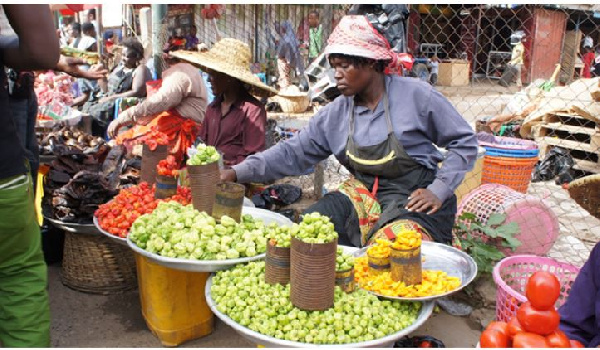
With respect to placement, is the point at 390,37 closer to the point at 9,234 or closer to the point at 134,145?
the point at 134,145

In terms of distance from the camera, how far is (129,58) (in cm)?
700

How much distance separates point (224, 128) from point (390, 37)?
1.54 metres

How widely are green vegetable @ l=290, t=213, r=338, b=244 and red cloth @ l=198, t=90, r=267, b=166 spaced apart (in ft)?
7.71

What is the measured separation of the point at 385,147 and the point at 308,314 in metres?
1.22

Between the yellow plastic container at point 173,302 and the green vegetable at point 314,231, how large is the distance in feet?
3.75

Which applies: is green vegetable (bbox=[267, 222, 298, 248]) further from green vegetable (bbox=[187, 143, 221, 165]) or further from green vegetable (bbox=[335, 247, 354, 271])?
green vegetable (bbox=[187, 143, 221, 165])

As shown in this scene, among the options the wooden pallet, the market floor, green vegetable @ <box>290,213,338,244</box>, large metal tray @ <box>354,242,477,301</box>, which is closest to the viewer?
green vegetable @ <box>290,213,338,244</box>

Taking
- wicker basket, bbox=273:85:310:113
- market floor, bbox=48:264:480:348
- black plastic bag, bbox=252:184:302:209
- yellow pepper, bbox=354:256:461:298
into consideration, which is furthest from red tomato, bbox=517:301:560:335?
wicker basket, bbox=273:85:310:113

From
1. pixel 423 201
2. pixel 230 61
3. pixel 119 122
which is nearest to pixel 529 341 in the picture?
pixel 423 201

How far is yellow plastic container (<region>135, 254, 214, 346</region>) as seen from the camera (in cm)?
295

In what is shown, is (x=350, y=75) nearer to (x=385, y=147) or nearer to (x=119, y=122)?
(x=385, y=147)

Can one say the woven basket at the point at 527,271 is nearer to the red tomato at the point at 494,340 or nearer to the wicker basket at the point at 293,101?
the red tomato at the point at 494,340

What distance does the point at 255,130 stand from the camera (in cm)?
432

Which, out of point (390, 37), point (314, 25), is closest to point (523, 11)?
point (314, 25)
